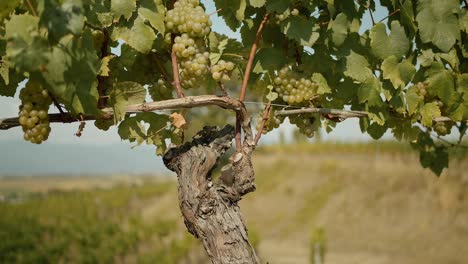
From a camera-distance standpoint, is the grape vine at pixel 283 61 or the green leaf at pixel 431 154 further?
the green leaf at pixel 431 154

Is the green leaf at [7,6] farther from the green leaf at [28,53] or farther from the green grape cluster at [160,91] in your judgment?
the green grape cluster at [160,91]

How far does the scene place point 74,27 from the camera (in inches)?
61.9

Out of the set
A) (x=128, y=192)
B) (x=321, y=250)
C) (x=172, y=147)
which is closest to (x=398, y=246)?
(x=321, y=250)

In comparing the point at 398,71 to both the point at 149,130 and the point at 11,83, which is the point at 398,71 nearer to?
the point at 149,130

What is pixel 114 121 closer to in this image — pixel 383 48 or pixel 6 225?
pixel 383 48

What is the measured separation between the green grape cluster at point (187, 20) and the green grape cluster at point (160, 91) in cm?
30

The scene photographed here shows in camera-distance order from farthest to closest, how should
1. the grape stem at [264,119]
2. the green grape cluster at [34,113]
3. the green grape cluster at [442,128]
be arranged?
the green grape cluster at [442,128]
the grape stem at [264,119]
the green grape cluster at [34,113]

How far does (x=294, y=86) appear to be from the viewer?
91.4 inches

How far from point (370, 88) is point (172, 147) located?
0.93 m

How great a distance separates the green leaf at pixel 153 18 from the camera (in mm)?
1962

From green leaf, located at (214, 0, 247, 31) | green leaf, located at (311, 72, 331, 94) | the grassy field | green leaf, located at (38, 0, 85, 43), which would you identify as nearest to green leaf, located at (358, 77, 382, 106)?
green leaf, located at (311, 72, 331, 94)

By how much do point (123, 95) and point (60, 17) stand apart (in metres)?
0.50

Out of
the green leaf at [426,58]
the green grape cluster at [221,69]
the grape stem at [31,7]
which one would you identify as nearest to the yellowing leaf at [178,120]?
the green grape cluster at [221,69]

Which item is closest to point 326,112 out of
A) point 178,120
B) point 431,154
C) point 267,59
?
point 267,59
